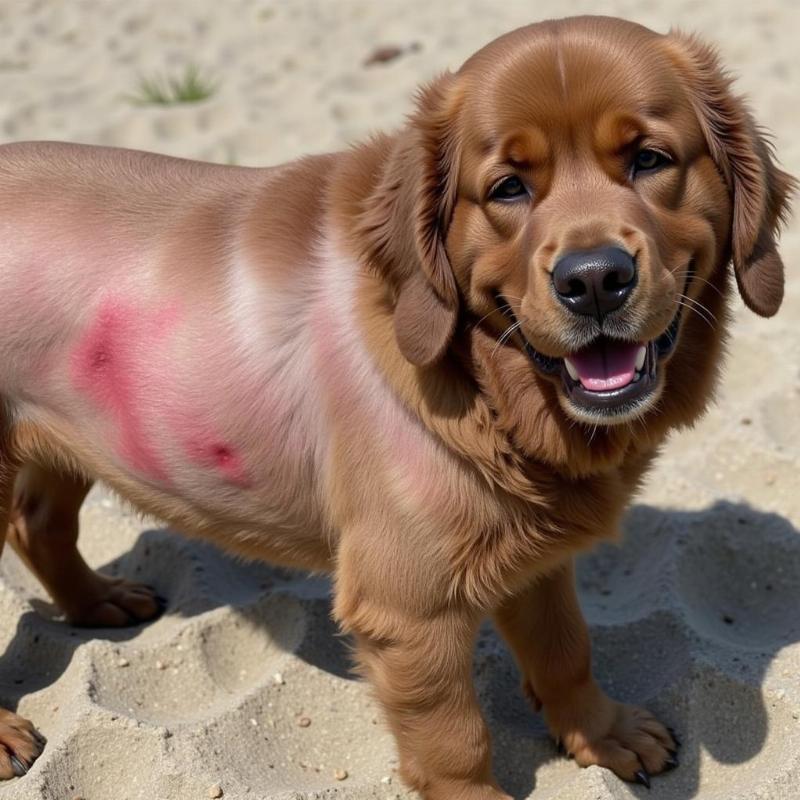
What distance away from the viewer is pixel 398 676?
3096 mm

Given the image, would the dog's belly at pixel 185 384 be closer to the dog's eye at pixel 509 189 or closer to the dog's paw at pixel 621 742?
the dog's eye at pixel 509 189

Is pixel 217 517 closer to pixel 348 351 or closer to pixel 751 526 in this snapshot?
pixel 348 351

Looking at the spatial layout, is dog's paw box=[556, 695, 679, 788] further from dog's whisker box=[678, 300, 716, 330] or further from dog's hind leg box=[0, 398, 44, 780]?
dog's hind leg box=[0, 398, 44, 780]

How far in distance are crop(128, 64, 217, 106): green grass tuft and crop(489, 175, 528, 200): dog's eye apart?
4.49m

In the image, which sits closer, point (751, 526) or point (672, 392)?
point (672, 392)

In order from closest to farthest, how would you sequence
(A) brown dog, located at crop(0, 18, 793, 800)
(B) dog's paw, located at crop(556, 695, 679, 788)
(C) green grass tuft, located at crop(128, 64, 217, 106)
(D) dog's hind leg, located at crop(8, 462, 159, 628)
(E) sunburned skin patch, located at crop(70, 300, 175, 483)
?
(A) brown dog, located at crop(0, 18, 793, 800) → (E) sunburned skin patch, located at crop(70, 300, 175, 483) → (B) dog's paw, located at crop(556, 695, 679, 788) → (D) dog's hind leg, located at crop(8, 462, 159, 628) → (C) green grass tuft, located at crop(128, 64, 217, 106)

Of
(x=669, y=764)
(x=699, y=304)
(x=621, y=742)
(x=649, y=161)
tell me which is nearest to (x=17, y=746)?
(x=621, y=742)

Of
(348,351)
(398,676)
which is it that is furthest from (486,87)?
(398,676)

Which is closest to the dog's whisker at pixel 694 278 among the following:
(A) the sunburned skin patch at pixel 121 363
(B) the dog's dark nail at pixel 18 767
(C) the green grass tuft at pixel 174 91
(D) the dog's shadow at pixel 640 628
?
(D) the dog's shadow at pixel 640 628

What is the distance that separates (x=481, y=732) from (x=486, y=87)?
1.57 meters

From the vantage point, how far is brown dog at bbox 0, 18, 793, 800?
2.77 meters

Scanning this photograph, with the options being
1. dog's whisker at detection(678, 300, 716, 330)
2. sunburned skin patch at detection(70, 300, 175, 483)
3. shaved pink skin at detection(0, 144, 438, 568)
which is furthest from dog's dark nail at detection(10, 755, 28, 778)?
dog's whisker at detection(678, 300, 716, 330)

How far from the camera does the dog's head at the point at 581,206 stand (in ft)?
8.82

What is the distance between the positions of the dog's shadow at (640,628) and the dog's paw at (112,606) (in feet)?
0.12
